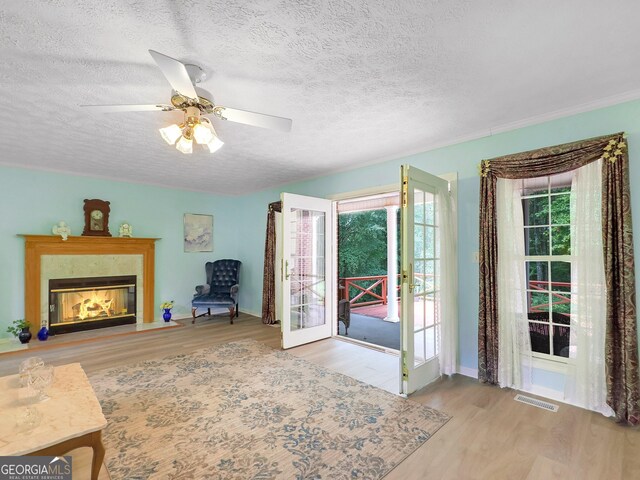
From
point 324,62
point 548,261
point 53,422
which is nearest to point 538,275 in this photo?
point 548,261

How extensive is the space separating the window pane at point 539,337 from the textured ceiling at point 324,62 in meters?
1.92

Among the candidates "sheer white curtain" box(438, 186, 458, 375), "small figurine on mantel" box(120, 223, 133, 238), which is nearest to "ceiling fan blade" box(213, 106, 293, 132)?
"sheer white curtain" box(438, 186, 458, 375)

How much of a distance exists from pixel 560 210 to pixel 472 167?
86 cm

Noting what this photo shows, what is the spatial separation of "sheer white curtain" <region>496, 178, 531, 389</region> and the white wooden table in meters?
3.09

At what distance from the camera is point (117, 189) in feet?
16.8

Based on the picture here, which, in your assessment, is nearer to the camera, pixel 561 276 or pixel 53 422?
pixel 53 422

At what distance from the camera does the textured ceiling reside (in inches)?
60.6

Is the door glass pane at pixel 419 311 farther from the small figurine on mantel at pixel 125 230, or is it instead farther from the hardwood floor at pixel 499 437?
the small figurine on mantel at pixel 125 230

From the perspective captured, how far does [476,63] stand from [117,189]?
5.37 metres

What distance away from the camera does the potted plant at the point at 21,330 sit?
414cm

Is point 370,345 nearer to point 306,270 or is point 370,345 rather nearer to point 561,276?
point 306,270

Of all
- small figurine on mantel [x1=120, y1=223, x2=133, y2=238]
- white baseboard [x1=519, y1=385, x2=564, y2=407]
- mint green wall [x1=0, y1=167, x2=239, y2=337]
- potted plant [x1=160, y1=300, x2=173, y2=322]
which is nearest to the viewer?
white baseboard [x1=519, y1=385, x2=564, y2=407]

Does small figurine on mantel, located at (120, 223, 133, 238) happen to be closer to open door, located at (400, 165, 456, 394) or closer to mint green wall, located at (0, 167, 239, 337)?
mint green wall, located at (0, 167, 239, 337)

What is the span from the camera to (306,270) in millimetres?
4422
